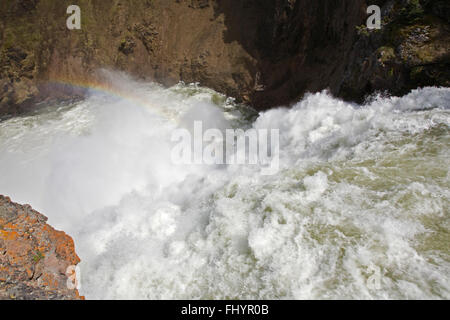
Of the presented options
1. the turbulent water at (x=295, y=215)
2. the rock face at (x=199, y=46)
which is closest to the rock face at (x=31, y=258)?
the turbulent water at (x=295, y=215)

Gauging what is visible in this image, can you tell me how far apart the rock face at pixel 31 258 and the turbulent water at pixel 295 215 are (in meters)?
0.60

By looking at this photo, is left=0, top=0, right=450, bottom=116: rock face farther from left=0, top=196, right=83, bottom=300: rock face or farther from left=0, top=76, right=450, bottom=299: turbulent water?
left=0, top=196, right=83, bottom=300: rock face

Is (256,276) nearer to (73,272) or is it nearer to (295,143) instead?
(73,272)

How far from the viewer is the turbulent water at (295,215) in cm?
261

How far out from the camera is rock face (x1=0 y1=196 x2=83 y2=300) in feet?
8.19

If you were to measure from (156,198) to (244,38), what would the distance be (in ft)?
28.3

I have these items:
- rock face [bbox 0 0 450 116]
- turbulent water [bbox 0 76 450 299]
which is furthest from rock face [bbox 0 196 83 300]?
rock face [bbox 0 0 450 116]

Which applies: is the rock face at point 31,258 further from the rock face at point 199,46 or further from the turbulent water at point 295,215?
the rock face at point 199,46

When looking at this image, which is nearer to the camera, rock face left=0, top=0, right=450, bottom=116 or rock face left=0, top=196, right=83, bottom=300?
rock face left=0, top=196, right=83, bottom=300

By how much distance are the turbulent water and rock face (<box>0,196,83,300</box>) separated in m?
0.60

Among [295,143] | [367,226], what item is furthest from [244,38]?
[367,226]

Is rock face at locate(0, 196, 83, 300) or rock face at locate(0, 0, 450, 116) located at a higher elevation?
rock face at locate(0, 0, 450, 116)
